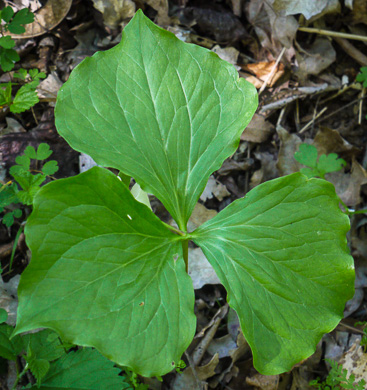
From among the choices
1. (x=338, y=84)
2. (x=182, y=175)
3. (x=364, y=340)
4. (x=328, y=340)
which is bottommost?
(x=328, y=340)

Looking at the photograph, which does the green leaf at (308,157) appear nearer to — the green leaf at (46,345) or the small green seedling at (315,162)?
the small green seedling at (315,162)

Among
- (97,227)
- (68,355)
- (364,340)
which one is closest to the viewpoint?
(97,227)

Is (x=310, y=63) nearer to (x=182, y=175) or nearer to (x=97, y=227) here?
A: (x=182, y=175)

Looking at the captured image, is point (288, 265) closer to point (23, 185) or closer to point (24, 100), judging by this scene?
point (23, 185)

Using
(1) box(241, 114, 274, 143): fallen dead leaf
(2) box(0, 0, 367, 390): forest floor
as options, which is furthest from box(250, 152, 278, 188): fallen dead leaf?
(1) box(241, 114, 274, 143): fallen dead leaf

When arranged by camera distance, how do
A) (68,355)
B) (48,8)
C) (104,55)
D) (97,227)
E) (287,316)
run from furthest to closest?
(48,8), (68,355), (104,55), (287,316), (97,227)

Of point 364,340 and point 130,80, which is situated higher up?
point 130,80

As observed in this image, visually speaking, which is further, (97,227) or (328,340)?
(328,340)

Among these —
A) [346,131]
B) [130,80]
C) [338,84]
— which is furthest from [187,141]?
[338,84]

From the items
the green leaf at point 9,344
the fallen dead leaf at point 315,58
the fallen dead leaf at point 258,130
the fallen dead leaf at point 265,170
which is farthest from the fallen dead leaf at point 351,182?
the green leaf at point 9,344
